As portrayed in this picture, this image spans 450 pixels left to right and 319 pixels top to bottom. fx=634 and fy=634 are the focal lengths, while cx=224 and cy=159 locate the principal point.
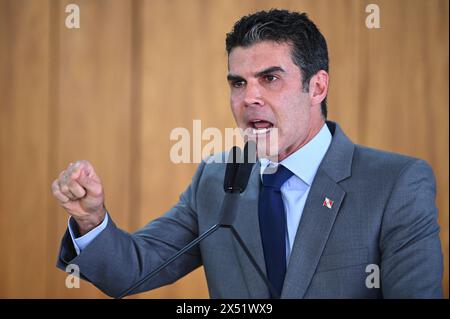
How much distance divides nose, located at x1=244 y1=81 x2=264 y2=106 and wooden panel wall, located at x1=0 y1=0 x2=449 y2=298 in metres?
1.45

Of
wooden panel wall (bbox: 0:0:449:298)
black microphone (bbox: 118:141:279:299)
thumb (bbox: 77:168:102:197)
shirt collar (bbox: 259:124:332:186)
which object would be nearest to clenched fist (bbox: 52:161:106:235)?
thumb (bbox: 77:168:102:197)

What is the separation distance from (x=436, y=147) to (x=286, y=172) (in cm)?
164

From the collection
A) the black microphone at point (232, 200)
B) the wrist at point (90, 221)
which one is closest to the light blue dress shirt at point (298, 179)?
the black microphone at point (232, 200)

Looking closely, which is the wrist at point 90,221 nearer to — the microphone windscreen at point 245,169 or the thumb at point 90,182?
the thumb at point 90,182

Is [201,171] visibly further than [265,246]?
Yes

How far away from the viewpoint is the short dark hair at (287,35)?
4.69 feet

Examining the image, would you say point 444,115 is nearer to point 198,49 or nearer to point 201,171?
point 198,49

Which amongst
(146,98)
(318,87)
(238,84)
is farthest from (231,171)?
(146,98)

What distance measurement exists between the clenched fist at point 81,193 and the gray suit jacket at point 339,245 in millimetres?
75

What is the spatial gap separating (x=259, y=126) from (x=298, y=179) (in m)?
0.16

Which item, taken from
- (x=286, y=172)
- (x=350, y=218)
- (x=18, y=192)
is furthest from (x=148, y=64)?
(x=350, y=218)

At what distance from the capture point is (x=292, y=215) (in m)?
1.41

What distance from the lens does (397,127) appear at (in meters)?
2.86

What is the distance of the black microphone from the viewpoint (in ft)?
3.34
